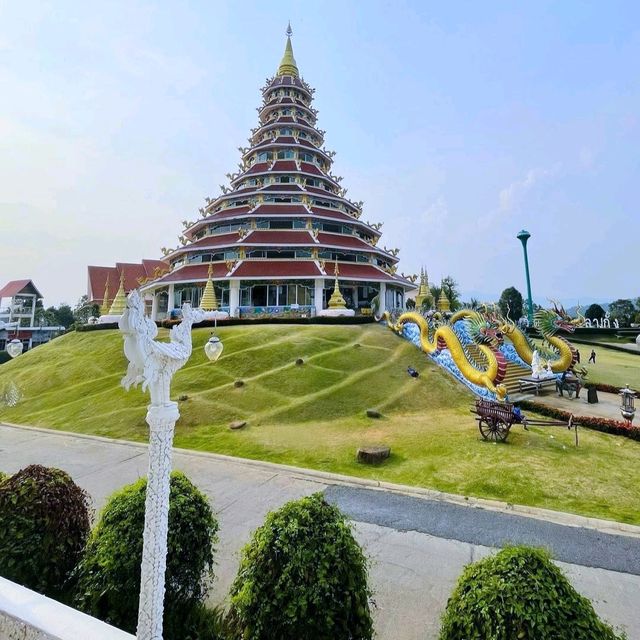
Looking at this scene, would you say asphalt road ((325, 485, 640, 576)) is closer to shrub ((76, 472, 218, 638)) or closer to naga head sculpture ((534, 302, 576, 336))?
shrub ((76, 472, 218, 638))

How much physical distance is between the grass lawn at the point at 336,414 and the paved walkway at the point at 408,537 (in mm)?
879

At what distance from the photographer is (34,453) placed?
11734mm

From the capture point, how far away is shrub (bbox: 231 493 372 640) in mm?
3322

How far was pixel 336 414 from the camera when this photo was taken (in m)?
14.1

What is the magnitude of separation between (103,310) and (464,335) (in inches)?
1171

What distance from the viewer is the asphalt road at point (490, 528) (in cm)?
Result: 572

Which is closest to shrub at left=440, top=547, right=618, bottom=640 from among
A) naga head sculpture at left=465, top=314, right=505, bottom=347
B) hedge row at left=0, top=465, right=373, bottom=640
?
hedge row at left=0, top=465, right=373, bottom=640

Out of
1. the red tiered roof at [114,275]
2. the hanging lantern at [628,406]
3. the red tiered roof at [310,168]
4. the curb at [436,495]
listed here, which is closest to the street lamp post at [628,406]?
the hanging lantern at [628,406]

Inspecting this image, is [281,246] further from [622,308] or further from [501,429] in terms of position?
[622,308]

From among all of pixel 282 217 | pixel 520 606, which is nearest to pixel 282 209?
pixel 282 217

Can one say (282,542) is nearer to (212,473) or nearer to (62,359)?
(212,473)

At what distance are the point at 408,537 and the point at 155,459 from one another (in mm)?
4835

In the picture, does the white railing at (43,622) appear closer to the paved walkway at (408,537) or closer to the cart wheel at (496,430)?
the paved walkway at (408,537)

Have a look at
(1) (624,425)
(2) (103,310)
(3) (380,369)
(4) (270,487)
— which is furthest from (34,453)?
(2) (103,310)
